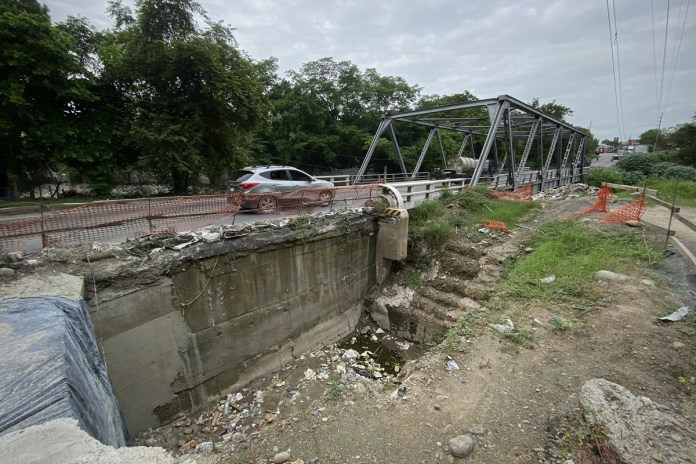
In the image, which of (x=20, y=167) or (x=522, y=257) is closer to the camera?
(x=522, y=257)

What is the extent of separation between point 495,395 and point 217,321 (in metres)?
4.99

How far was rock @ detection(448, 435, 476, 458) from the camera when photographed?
3281 millimetres

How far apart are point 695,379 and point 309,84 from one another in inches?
1157

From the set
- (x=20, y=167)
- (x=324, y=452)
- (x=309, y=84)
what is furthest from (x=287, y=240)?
(x=309, y=84)

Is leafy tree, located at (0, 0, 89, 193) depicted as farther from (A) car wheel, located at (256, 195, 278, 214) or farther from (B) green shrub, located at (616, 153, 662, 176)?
(B) green shrub, located at (616, 153, 662, 176)

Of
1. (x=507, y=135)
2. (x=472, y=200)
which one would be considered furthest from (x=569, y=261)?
(x=507, y=135)

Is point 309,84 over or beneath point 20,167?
over

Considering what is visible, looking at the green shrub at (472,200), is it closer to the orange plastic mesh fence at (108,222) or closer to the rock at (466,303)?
the rock at (466,303)

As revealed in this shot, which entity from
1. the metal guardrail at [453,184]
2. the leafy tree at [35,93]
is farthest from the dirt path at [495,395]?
the leafy tree at [35,93]

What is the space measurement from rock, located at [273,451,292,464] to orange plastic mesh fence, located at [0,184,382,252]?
423 cm

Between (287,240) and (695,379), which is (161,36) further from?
(695,379)

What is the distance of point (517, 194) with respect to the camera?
51.4 ft

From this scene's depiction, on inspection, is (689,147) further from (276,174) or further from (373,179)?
(276,174)

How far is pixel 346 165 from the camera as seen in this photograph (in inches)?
1135
